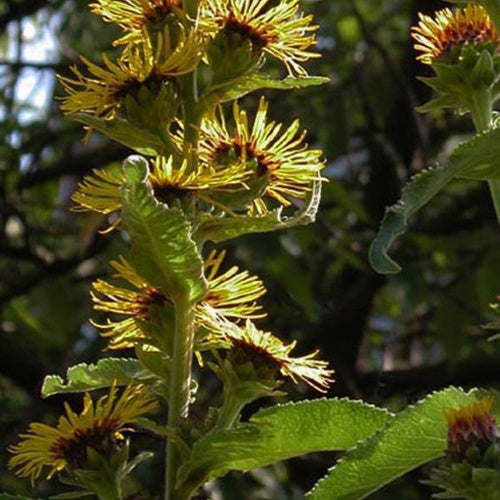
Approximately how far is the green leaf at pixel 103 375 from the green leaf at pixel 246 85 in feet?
0.55

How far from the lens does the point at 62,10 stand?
3.19 metres

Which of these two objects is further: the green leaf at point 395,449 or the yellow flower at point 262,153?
the yellow flower at point 262,153

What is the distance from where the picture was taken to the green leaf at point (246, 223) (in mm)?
802

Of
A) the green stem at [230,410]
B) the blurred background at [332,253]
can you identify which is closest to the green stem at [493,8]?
the green stem at [230,410]

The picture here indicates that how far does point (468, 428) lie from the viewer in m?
0.72

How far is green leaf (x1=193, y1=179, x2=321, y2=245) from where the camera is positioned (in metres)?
0.80

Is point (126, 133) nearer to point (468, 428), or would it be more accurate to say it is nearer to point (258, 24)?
point (258, 24)

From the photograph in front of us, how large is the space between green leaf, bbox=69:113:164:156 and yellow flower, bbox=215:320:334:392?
0.13m

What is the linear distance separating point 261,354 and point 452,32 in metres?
0.27

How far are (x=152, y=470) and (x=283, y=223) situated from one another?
53.0 inches

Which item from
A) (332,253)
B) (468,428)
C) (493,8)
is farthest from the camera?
(332,253)

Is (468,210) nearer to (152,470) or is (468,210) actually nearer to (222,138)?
(152,470)

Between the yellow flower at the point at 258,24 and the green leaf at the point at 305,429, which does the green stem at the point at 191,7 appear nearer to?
the yellow flower at the point at 258,24

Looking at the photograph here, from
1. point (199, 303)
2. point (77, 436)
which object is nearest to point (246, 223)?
point (199, 303)
